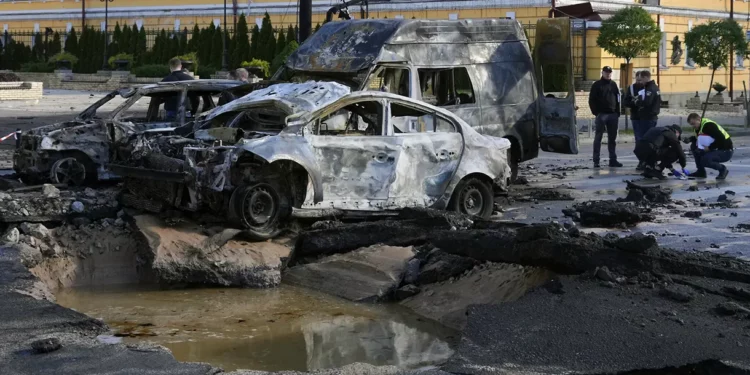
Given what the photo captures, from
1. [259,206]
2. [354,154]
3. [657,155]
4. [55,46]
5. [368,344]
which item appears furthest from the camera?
[55,46]

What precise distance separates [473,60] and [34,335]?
29.6ft

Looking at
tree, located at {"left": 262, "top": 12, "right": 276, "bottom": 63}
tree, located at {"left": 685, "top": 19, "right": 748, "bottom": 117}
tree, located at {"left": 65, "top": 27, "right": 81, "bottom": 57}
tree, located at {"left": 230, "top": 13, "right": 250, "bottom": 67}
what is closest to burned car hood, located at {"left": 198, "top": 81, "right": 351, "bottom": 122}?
tree, located at {"left": 685, "top": 19, "right": 748, "bottom": 117}

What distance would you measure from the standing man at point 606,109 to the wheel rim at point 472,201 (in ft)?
24.5

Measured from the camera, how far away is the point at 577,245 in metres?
8.46

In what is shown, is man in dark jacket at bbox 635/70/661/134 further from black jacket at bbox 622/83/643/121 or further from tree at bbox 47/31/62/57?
tree at bbox 47/31/62/57

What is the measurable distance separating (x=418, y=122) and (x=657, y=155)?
21.1 ft

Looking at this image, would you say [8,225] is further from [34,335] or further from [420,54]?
[420,54]

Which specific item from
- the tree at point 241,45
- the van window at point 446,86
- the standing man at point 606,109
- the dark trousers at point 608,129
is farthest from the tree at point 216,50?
the van window at point 446,86

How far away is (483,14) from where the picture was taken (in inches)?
1619

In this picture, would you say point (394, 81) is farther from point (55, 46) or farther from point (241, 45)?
point (55, 46)

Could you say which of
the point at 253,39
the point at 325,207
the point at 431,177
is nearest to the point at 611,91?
the point at 431,177

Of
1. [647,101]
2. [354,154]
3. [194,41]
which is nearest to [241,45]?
[194,41]

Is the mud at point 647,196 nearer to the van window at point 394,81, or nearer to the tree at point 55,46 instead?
the van window at point 394,81

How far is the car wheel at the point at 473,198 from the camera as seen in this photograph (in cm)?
1205
